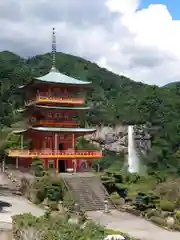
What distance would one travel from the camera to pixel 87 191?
30328 millimetres

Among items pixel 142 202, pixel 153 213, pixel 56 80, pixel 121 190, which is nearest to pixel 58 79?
pixel 56 80

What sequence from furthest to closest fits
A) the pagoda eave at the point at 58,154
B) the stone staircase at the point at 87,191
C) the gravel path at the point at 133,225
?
the pagoda eave at the point at 58,154 → the stone staircase at the point at 87,191 → the gravel path at the point at 133,225

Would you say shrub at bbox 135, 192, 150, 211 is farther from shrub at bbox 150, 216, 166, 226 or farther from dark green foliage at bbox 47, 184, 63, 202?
dark green foliage at bbox 47, 184, 63, 202

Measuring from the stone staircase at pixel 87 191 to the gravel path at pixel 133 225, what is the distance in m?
1.12

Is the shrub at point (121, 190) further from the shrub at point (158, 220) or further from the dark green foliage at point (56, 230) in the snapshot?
the dark green foliage at point (56, 230)

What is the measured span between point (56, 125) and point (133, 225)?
16.1 meters

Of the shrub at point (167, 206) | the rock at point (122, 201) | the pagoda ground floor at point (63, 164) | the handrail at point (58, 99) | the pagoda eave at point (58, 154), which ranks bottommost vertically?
the rock at point (122, 201)

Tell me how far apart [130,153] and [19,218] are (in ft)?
151

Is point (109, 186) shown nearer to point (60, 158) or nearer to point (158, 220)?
point (60, 158)

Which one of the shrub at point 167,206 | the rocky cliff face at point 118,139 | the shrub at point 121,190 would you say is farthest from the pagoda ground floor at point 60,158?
the rocky cliff face at point 118,139

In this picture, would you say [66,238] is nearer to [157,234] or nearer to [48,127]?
[157,234]

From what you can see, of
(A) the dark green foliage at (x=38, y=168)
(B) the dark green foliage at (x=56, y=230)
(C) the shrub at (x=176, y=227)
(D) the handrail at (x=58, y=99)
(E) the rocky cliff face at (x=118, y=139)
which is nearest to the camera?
(B) the dark green foliage at (x=56, y=230)

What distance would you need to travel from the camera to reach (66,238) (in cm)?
1423

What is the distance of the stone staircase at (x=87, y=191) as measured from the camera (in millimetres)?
28583
